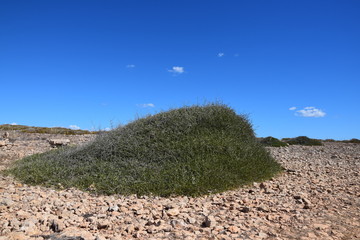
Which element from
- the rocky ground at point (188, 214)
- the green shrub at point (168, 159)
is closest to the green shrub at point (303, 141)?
the green shrub at point (168, 159)

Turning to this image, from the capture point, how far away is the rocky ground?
174 inches

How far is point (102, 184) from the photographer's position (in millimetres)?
7309

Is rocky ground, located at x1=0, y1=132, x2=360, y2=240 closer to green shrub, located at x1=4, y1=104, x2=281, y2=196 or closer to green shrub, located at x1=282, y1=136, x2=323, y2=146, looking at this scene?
green shrub, located at x1=4, y1=104, x2=281, y2=196

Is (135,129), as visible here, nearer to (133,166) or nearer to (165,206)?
(133,166)

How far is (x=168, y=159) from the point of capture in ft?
27.9

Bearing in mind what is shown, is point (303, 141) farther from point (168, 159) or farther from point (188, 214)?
point (188, 214)

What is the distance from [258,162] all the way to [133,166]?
377 cm

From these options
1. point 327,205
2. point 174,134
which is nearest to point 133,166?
point 174,134

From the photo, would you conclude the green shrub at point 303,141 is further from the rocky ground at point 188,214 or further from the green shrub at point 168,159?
the rocky ground at point 188,214

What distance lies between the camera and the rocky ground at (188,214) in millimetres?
4418

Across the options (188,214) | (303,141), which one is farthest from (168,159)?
(303,141)

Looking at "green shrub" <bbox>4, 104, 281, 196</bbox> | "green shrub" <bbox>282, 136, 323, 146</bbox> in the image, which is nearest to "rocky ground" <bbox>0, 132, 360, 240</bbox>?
"green shrub" <bbox>4, 104, 281, 196</bbox>

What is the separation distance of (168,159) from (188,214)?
3427 millimetres

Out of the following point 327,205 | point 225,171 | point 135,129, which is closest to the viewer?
point 327,205
